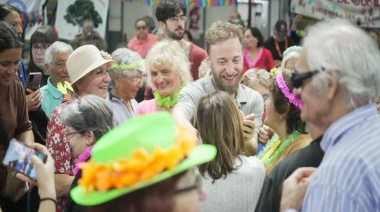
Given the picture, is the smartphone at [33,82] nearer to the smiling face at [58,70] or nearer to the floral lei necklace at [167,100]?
the smiling face at [58,70]

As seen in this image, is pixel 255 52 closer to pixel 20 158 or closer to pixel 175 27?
pixel 175 27

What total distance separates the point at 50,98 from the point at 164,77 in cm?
99

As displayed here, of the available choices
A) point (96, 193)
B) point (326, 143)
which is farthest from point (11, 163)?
point (326, 143)

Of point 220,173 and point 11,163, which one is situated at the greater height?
point 11,163

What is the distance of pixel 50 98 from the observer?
6.08 m

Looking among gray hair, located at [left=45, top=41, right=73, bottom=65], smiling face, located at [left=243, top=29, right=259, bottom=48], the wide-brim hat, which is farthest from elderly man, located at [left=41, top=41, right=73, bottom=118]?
smiling face, located at [left=243, top=29, right=259, bottom=48]

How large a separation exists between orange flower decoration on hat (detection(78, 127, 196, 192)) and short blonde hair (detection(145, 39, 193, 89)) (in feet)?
12.0

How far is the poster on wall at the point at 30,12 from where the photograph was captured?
8711 mm

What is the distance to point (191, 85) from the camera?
4984 millimetres

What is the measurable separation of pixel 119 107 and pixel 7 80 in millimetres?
1299

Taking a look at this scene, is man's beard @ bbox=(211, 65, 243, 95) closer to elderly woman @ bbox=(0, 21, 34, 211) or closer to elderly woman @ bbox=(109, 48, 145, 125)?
elderly woman @ bbox=(109, 48, 145, 125)

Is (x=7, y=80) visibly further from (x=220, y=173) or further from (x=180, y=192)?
(x=180, y=192)

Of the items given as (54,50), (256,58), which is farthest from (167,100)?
(256,58)

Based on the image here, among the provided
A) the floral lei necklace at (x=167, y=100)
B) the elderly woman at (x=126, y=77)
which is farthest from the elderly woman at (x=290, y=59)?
the elderly woman at (x=126, y=77)
